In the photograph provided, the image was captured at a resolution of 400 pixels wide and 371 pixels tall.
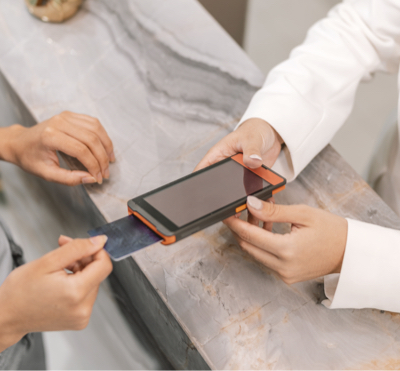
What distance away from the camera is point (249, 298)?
20.7 inches

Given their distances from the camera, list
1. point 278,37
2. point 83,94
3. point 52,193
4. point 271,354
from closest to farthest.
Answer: point 271,354
point 83,94
point 52,193
point 278,37

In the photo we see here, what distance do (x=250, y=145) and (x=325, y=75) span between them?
24 centimetres

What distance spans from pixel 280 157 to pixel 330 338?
0.94ft

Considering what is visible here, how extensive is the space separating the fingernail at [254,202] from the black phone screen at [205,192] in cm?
1

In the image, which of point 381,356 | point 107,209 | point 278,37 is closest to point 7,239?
point 107,209

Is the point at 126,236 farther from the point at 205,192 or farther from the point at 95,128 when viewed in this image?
the point at 95,128

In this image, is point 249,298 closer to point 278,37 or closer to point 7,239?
point 7,239

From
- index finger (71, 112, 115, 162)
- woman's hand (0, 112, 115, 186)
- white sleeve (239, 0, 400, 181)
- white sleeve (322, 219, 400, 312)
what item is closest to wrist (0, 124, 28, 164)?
woman's hand (0, 112, 115, 186)

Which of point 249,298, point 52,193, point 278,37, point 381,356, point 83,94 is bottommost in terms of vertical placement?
Answer: point 278,37

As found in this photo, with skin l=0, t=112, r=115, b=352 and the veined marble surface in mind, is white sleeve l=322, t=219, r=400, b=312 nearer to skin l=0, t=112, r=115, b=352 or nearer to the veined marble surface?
the veined marble surface

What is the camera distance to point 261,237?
47 cm

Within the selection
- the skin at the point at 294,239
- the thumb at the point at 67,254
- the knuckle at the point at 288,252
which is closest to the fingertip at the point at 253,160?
the skin at the point at 294,239

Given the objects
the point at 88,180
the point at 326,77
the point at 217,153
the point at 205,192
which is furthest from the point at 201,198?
the point at 326,77

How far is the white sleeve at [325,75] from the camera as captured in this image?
0.63 m
